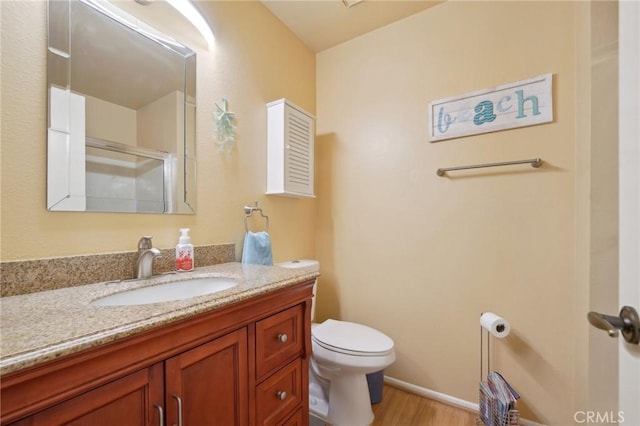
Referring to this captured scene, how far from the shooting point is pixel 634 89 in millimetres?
479

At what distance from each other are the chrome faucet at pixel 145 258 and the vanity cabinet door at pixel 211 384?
48cm

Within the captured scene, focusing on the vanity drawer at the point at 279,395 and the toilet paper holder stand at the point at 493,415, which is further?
the toilet paper holder stand at the point at 493,415

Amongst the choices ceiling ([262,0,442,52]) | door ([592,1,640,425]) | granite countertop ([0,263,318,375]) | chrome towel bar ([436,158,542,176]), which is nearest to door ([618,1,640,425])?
door ([592,1,640,425])

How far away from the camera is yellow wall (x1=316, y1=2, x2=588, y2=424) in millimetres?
1366

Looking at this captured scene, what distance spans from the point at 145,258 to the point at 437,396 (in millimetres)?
1785

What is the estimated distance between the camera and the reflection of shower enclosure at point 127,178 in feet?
3.14

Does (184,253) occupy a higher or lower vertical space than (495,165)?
lower

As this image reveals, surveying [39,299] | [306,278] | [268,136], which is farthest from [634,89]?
[268,136]

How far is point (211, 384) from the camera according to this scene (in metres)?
0.72

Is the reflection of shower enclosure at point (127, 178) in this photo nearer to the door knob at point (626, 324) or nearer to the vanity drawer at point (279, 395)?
the vanity drawer at point (279, 395)

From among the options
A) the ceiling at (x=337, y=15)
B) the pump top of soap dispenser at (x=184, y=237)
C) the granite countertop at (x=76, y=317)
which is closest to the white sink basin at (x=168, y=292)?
the granite countertop at (x=76, y=317)

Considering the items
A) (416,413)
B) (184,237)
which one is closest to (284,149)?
(184,237)

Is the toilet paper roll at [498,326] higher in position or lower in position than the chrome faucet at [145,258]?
lower

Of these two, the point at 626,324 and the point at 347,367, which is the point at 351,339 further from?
the point at 626,324
